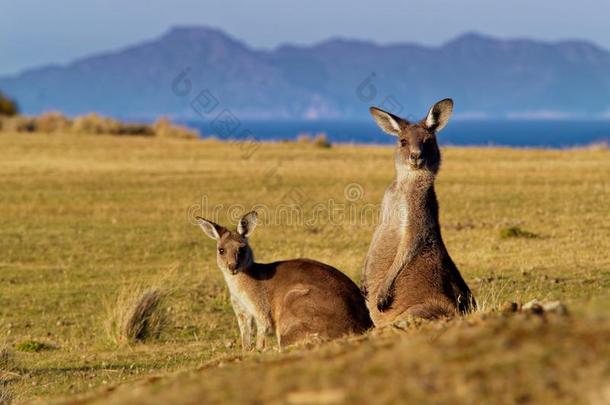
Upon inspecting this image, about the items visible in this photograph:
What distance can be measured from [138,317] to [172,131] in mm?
38236

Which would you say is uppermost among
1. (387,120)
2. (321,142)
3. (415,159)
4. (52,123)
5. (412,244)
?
(52,123)

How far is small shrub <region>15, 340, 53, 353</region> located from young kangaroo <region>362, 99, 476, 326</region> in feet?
13.9

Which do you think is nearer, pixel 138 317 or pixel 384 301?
pixel 384 301

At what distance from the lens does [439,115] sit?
431 inches

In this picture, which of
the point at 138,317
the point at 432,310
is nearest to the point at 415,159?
the point at 432,310

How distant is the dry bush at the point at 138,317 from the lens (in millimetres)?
13547

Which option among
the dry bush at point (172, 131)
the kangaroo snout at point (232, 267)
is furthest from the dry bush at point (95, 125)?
the kangaroo snout at point (232, 267)

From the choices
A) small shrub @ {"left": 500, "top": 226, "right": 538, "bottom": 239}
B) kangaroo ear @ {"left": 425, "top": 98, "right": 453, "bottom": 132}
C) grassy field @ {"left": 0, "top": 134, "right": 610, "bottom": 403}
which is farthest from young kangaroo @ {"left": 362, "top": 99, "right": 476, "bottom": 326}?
small shrub @ {"left": 500, "top": 226, "right": 538, "bottom": 239}

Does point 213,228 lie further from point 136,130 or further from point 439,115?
point 136,130

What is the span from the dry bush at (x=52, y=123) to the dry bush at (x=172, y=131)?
167 inches

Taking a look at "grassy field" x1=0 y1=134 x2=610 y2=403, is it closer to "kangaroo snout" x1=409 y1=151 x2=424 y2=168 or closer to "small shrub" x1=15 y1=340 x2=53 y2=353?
"small shrub" x1=15 y1=340 x2=53 y2=353

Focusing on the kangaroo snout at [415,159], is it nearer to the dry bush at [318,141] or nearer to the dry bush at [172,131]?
the dry bush at [318,141]

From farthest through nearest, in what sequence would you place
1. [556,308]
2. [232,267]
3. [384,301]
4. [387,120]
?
[232,267]
[387,120]
[384,301]
[556,308]

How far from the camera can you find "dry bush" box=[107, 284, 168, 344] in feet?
44.4
